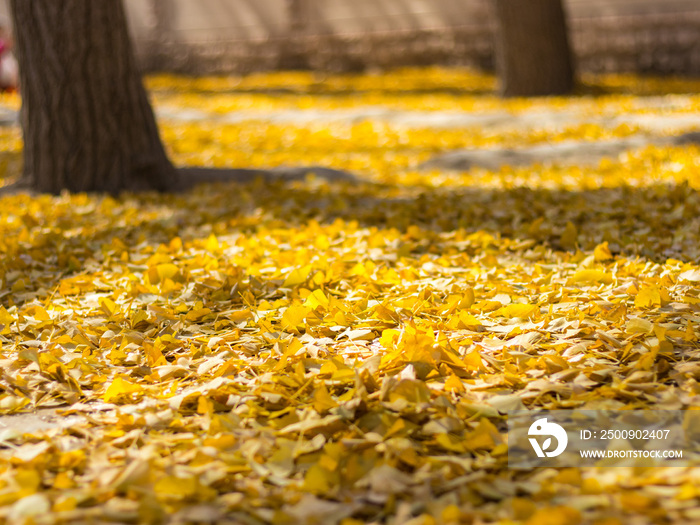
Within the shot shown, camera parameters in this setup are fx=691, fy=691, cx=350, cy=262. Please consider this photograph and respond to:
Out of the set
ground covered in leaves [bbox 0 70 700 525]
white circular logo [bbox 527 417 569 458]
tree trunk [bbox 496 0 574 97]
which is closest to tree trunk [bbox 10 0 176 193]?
ground covered in leaves [bbox 0 70 700 525]

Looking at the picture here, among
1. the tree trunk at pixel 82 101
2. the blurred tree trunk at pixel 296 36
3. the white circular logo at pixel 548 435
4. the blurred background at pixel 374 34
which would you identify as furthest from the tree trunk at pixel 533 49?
the white circular logo at pixel 548 435

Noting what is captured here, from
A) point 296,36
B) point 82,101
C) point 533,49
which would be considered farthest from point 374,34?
point 82,101

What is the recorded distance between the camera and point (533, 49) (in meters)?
9.89

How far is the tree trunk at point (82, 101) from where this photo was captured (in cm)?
496

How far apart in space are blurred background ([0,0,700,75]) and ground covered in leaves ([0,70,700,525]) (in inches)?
334

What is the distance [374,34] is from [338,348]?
14.0m

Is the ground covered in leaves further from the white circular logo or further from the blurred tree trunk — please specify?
the blurred tree trunk

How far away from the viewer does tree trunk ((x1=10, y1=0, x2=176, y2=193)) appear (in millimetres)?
4957

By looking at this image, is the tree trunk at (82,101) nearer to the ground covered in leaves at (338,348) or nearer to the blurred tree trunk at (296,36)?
the ground covered in leaves at (338,348)

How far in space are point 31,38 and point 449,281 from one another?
3814mm

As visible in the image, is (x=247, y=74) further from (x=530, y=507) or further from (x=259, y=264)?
(x=530, y=507)

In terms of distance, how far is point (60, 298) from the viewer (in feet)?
9.91

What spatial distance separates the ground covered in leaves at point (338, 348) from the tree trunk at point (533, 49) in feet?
17.9

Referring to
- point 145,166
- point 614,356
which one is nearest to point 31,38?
point 145,166
